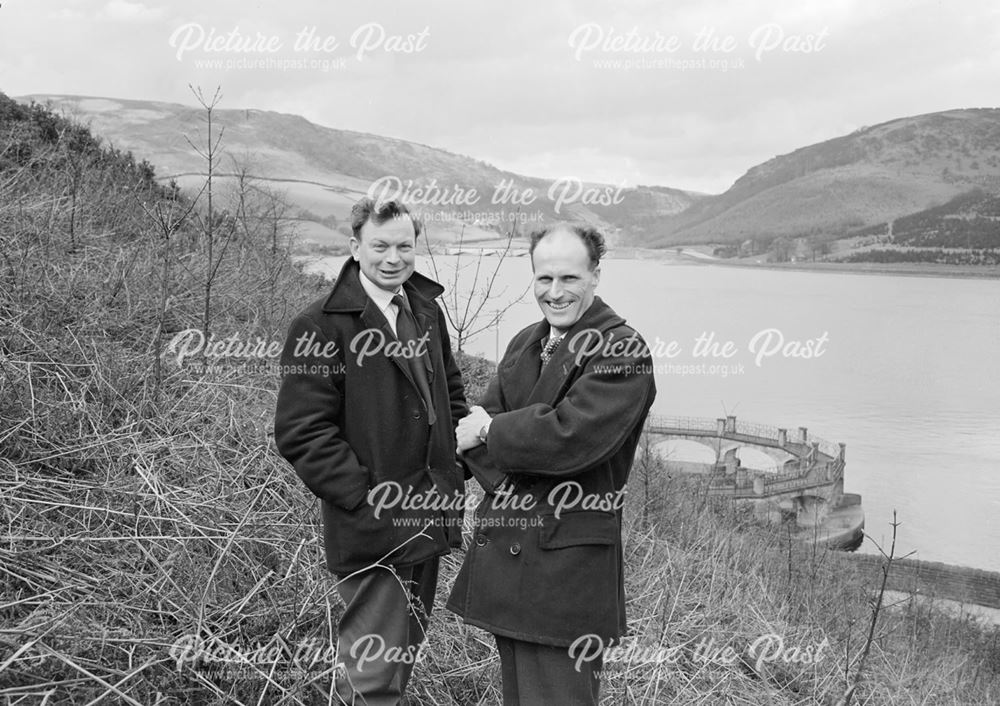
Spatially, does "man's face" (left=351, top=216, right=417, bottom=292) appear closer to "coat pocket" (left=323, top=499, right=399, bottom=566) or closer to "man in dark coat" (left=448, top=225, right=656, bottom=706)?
"man in dark coat" (left=448, top=225, right=656, bottom=706)

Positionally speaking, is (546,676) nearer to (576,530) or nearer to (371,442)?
(576,530)

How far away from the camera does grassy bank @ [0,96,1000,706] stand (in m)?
2.57

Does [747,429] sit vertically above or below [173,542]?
below

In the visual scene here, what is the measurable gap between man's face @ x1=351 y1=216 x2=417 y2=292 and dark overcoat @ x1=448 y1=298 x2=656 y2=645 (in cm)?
59

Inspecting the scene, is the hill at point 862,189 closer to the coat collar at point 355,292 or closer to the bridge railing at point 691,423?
the bridge railing at point 691,423

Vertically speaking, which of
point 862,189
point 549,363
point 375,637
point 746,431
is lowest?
point 746,431

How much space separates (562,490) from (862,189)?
18603 centimetres

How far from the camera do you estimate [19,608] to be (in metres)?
2.60

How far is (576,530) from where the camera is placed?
2.16 m

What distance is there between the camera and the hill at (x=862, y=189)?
154m

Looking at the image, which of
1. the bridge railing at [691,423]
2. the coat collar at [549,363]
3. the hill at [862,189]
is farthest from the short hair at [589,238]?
the hill at [862,189]

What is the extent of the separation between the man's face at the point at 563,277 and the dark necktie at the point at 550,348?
5 centimetres

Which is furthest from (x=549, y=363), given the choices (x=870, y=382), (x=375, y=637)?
(x=870, y=382)

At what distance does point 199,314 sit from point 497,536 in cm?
413
